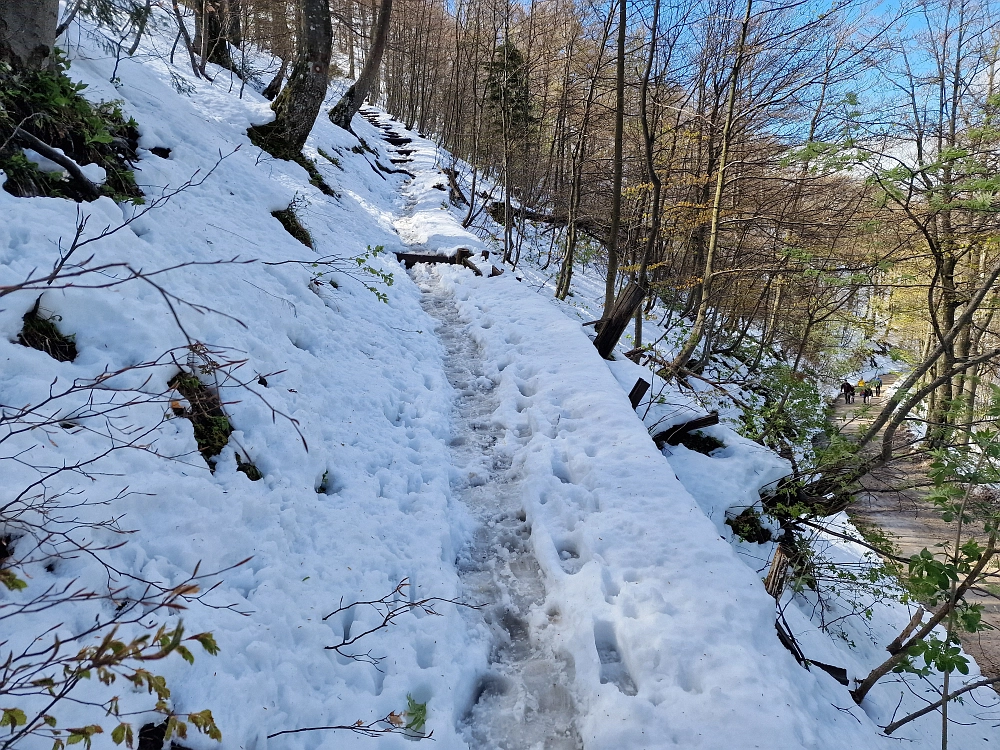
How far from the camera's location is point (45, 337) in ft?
8.45

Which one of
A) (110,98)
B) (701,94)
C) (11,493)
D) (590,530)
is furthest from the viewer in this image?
(701,94)

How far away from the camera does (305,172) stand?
928 centimetres

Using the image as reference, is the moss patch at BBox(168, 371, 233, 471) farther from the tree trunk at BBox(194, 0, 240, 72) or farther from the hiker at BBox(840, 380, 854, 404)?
the hiker at BBox(840, 380, 854, 404)

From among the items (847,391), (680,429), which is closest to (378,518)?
(680,429)

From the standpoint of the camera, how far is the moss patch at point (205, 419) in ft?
9.23

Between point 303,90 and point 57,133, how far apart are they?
5.53 meters

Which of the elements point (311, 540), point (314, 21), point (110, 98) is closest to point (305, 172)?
point (314, 21)

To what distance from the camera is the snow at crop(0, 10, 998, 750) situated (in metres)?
2.19

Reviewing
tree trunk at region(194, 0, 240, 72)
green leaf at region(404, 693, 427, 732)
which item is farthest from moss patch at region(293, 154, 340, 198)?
green leaf at region(404, 693, 427, 732)

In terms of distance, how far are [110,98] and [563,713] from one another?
7219 mm

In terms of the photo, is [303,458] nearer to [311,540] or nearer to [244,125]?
[311,540]

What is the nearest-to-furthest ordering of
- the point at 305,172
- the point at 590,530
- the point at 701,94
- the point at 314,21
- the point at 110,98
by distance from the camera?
the point at 590,530 → the point at 110,98 → the point at 314,21 → the point at 305,172 → the point at 701,94

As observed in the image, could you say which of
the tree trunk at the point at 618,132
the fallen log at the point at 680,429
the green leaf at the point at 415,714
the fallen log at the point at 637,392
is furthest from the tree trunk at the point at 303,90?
the green leaf at the point at 415,714

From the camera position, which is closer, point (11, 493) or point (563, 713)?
point (11, 493)
